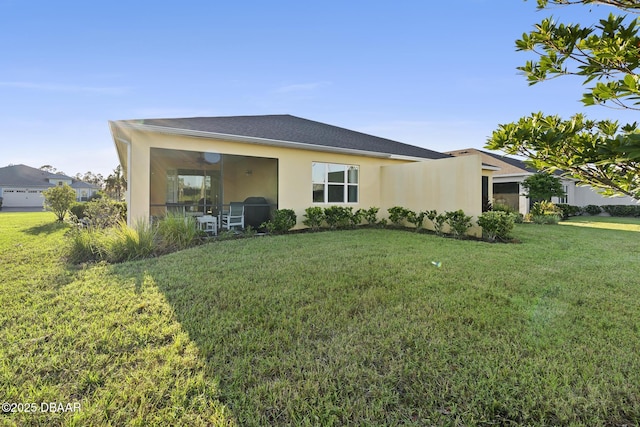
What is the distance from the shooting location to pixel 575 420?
6.54ft

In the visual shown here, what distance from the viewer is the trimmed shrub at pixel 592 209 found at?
2289cm

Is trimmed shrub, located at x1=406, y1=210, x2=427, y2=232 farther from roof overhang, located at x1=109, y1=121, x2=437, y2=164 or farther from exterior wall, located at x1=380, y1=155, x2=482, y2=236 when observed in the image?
roof overhang, located at x1=109, y1=121, x2=437, y2=164

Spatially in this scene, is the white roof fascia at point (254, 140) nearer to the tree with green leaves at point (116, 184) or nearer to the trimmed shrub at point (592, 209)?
the trimmed shrub at point (592, 209)

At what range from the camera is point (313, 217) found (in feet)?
→ 35.4

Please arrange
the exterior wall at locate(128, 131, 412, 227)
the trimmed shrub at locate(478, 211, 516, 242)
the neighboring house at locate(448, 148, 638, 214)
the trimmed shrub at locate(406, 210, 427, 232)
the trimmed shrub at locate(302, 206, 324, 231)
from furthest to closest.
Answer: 1. the neighboring house at locate(448, 148, 638, 214)
2. the trimmed shrub at locate(406, 210, 427, 232)
3. the trimmed shrub at locate(302, 206, 324, 231)
4. the trimmed shrub at locate(478, 211, 516, 242)
5. the exterior wall at locate(128, 131, 412, 227)

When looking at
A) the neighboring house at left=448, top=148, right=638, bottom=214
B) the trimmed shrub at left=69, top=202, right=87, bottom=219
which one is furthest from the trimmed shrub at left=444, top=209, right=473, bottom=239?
the trimmed shrub at left=69, top=202, right=87, bottom=219

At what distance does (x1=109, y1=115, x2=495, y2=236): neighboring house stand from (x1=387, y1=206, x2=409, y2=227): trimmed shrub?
46 centimetres

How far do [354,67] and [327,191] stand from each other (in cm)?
468

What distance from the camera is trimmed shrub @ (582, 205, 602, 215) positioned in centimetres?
2289

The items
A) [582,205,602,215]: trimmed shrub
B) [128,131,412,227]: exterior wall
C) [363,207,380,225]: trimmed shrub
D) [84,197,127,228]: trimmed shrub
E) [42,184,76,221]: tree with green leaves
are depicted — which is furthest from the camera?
[582,205,602,215]: trimmed shrub

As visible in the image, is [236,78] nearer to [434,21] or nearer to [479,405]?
[434,21]

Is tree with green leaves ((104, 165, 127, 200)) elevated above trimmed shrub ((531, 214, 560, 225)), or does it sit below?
above

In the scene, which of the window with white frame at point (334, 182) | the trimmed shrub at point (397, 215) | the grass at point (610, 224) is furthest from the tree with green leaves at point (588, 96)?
the grass at point (610, 224)

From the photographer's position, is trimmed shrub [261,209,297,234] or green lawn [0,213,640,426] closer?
green lawn [0,213,640,426]
